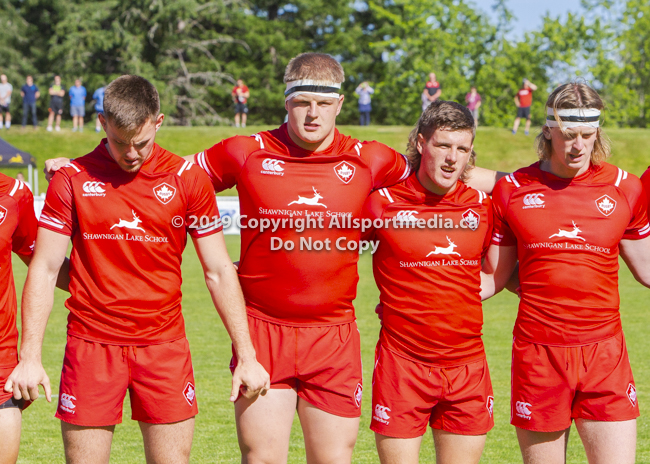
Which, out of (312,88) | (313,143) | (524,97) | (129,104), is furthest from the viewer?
(524,97)

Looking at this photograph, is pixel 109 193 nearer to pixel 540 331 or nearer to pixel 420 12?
pixel 540 331

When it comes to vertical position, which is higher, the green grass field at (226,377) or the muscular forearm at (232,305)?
the muscular forearm at (232,305)

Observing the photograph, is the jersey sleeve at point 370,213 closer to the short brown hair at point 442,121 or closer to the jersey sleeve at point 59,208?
the short brown hair at point 442,121

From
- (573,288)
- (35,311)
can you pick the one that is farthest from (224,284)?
(573,288)

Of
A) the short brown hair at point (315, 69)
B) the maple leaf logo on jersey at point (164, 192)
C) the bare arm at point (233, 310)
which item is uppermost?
the short brown hair at point (315, 69)

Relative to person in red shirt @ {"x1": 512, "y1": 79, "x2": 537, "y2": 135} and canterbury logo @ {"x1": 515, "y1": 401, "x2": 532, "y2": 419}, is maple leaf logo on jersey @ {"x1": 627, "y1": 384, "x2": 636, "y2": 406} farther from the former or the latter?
person in red shirt @ {"x1": 512, "y1": 79, "x2": 537, "y2": 135}

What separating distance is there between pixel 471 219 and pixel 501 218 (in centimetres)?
23

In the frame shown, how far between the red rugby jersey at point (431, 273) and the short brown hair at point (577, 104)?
560 mm

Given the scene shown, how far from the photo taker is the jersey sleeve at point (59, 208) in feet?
12.8

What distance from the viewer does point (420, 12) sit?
47.3 metres

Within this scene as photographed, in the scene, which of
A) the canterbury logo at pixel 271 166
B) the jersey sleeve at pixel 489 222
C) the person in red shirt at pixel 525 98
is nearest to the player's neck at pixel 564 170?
the jersey sleeve at pixel 489 222

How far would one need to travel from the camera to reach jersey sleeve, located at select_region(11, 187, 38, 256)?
13.6 ft

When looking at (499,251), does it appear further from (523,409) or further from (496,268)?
(523,409)

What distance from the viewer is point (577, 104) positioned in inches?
167
